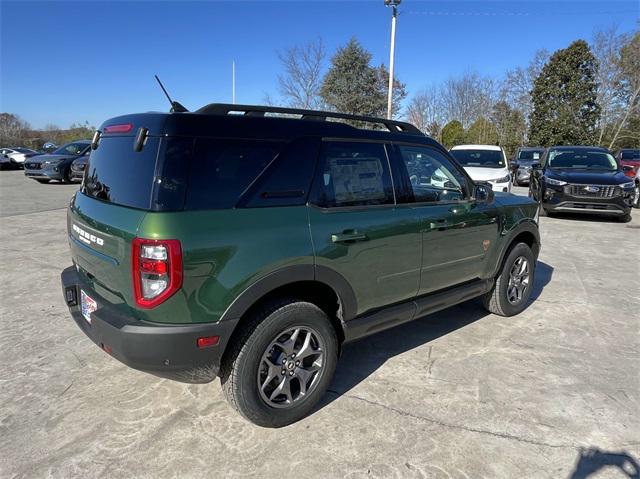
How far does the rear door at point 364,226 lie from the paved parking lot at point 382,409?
2.40ft

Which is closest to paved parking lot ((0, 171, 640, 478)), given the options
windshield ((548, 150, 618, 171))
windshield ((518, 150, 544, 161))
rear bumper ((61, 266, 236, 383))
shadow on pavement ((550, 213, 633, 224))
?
rear bumper ((61, 266, 236, 383))

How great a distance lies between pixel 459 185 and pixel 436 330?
143 centimetres

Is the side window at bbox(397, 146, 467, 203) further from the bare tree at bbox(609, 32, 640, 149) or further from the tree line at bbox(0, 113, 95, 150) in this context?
the tree line at bbox(0, 113, 95, 150)

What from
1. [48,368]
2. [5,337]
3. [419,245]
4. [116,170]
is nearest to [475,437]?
[419,245]

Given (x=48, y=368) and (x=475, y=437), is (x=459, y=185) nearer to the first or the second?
(x=475, y=437)

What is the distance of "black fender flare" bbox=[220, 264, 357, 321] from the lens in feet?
7.75

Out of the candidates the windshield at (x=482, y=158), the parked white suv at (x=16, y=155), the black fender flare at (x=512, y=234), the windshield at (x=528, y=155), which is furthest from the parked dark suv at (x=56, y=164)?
the windshield at (x=528, y=155)

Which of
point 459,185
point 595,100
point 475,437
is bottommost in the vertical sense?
point 475,437

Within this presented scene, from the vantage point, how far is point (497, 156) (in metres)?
12.2

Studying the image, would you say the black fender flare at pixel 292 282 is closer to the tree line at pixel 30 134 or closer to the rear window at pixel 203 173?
the rear window at pixel 203 173

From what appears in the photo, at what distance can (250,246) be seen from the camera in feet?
7.75

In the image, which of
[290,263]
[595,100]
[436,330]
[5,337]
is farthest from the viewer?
[595,100]

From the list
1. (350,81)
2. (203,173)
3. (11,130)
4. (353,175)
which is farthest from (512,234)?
(11,130)

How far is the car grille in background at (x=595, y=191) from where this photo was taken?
973 centimetres
